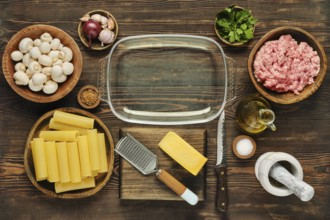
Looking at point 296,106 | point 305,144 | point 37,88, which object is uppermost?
point 37,88

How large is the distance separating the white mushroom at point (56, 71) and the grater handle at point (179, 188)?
43 centimetres

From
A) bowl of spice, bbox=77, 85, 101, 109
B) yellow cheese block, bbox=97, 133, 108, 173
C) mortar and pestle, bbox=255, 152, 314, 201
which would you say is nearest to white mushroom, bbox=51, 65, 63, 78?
bowl of spice, bbox=77, 85, 101, 109

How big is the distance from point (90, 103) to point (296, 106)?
65cm

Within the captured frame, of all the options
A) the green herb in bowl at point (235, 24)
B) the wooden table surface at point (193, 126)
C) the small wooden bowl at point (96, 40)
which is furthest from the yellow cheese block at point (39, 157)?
the green herb in bowl at point (235, 24)

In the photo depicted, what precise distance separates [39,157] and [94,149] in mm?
164

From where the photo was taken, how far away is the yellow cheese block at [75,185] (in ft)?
4.72

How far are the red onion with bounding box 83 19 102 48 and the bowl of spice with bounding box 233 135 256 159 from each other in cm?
54

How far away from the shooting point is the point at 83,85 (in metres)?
1.48

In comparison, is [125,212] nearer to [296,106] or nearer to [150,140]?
[150,140]

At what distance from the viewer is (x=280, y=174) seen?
4.41ft

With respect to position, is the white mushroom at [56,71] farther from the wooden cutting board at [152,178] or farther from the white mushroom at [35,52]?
the wooden cutting board at [152,178]

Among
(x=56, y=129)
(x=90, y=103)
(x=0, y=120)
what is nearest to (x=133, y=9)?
(x=90, y=103)

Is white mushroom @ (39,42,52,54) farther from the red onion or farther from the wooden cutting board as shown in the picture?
the wooden cutting board

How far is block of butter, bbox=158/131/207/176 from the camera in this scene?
1.45 meters
